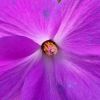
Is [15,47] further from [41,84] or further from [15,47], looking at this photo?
[41,84]

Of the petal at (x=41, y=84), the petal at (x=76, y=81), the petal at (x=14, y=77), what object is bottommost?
the petal at (x=76, y=81)

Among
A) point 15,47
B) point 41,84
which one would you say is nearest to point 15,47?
point 15,47

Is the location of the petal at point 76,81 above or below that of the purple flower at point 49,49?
below

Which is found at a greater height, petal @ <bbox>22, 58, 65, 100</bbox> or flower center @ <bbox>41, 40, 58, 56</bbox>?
flower center @ <bbox>41, 40, 58, 56</bbox>

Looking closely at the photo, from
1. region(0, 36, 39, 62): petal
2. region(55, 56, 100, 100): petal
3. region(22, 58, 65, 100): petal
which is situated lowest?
region(55, 56, 100, 100): petal

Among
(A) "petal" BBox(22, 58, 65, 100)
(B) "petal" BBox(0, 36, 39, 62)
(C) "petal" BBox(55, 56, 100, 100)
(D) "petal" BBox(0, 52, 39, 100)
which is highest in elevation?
(B) "petal" BBox(0, 36, 39, 62)

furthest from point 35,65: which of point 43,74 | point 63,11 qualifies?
point 63,11
